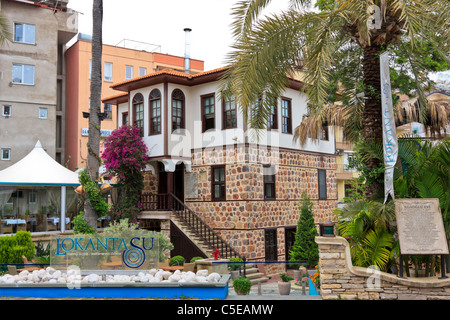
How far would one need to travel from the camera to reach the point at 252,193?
61.9 ft

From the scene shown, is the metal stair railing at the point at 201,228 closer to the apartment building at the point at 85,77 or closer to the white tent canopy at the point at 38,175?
the white tent canopy at the point at 38,175

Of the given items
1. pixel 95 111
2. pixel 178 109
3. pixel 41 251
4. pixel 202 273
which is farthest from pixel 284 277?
pixel 178 109

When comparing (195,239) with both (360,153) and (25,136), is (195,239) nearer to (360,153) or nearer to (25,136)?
(360,153)

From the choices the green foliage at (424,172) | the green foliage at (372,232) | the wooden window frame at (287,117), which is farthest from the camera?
the wooden window frame at (287,117)

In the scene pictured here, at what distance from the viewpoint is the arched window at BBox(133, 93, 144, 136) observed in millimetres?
21109

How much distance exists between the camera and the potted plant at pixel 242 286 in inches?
401

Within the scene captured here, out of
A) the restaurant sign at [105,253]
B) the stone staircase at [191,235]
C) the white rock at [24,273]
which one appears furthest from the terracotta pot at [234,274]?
the stone staircase at [191,235]

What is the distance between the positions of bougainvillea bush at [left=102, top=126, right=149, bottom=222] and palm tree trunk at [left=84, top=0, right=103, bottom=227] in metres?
2.67

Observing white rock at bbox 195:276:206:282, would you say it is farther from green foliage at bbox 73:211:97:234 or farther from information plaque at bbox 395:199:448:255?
green foliage at bbox 73:211:97:234

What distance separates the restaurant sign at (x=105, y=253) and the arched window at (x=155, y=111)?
947cm

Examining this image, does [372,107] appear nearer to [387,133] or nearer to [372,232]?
[387,133]

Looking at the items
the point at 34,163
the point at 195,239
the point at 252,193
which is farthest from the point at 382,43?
the point at 34,163

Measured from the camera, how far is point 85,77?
3106 centimetres

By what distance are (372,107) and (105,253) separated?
7.19m
